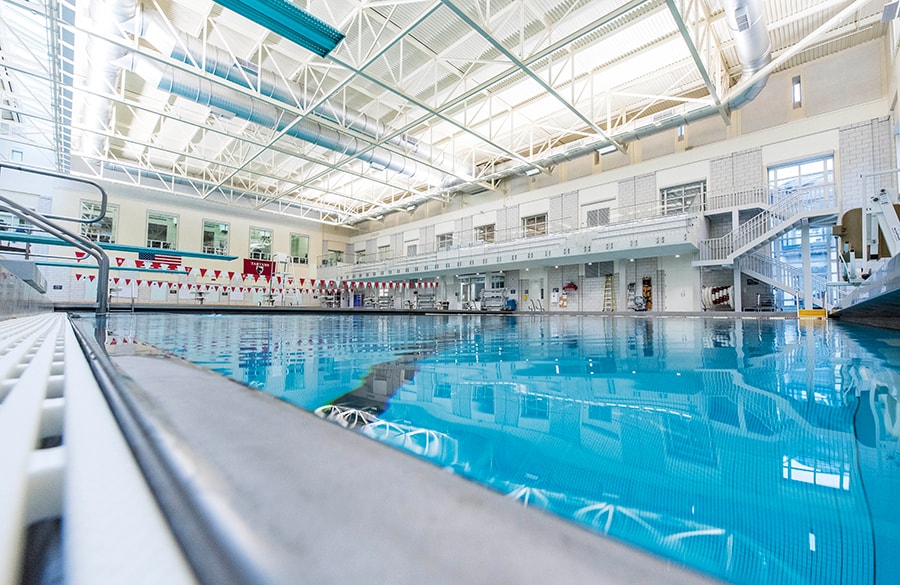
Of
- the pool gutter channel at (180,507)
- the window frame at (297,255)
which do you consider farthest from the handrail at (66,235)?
the window frame at (297,255)

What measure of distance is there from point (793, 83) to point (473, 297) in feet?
44.1

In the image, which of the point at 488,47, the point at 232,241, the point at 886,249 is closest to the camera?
the point at 886,249

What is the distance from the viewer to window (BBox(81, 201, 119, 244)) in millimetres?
16594

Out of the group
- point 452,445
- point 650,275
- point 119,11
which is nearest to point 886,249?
point 650,275

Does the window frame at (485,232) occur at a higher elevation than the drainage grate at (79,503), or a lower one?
higher

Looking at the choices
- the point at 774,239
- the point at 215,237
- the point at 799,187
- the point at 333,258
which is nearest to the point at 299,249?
the point at 333,258

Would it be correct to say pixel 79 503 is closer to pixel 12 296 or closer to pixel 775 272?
pixel 12 296

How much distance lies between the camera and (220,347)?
3.11 metres

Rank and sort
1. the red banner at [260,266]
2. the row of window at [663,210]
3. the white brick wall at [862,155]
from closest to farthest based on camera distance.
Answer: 1. the white brick wall at [862,155]
2. the row of window at [663,210]
3. the red banner at [260,266]

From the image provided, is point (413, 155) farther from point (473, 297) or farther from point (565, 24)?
point (473, 297)

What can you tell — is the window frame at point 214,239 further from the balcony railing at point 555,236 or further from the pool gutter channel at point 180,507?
the pool gutter channel at point 180,507

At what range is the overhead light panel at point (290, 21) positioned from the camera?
4.70 metres

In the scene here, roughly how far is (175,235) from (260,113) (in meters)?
11.9

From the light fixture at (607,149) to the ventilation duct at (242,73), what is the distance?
6.76 meters
